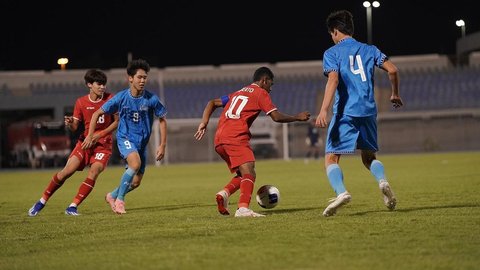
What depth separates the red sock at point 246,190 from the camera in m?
10.5

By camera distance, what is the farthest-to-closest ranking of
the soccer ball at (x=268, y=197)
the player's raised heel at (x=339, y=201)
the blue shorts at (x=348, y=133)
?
1. the soccer ball at (x=268, y=197)
2. the blue shorts at (x=348, y=133)
3. the player's raised heel at (x=339, y=201)

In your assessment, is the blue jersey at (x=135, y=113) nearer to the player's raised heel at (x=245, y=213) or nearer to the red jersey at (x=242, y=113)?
the red jersey at (x=242, y=113)

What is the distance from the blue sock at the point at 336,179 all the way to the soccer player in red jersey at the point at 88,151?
3.49m

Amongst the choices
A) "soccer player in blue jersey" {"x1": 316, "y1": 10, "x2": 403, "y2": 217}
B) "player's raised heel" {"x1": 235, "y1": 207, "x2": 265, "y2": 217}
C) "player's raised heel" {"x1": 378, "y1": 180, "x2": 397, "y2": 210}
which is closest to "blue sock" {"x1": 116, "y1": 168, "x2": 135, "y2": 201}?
"player's raised heel" {"x1": 235, "y1": 207, "x2": 265, "y2": 217}

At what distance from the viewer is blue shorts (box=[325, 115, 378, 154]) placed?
1031 centimetres

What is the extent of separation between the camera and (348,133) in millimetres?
10336

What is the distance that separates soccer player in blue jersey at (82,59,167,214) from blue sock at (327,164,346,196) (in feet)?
9.00

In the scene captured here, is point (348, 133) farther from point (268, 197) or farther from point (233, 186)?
point (233, 186)

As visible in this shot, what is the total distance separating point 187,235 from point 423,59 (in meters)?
50.2

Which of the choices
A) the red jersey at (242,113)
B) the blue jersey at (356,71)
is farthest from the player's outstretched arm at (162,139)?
the blue jersey at (356,71)

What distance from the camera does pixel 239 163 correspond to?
10.7 meters

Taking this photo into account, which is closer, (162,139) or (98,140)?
(162,139)

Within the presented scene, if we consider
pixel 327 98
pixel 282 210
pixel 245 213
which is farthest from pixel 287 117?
pixel 282 210

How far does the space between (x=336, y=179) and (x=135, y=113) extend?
3345 millimetres
